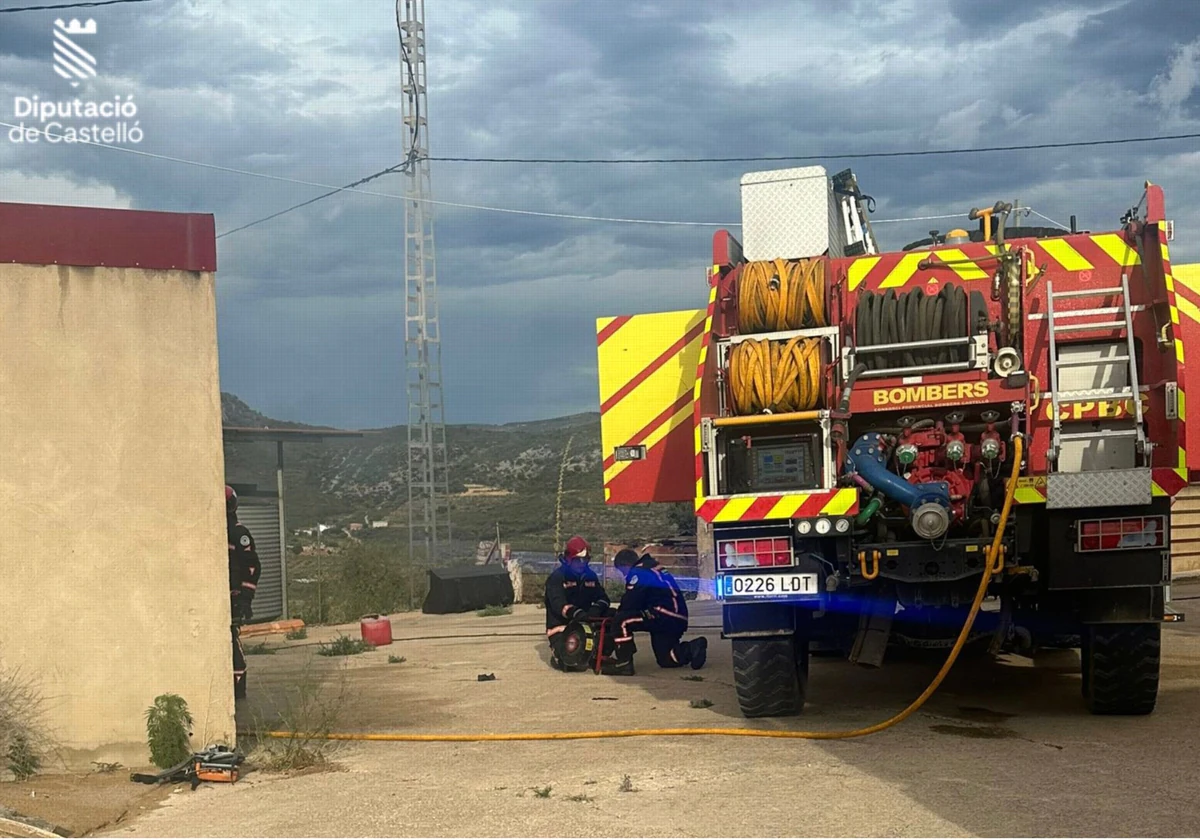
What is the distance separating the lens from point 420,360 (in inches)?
1021

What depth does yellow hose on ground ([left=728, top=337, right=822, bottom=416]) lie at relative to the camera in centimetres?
787

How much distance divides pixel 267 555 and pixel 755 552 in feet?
44.6

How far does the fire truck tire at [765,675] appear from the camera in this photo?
8148 mm

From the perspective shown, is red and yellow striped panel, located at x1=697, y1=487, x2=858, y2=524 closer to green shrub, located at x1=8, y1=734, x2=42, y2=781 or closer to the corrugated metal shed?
green shrub, located at x1=8, y1=734, x2=42, y2=781

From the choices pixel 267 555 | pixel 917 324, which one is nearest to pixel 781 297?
pixel 917 324

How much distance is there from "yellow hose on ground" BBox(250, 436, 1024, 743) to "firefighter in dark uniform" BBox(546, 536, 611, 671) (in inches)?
136

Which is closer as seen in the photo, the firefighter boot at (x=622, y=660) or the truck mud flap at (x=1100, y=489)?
the truck mud flap at (x=1100, y=489)

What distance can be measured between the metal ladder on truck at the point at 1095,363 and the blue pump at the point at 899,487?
2.47ft

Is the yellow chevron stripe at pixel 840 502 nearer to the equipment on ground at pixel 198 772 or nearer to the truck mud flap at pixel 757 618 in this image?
the truck mud flap at pixel 757 618

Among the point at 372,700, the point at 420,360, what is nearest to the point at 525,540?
the point at 420,360

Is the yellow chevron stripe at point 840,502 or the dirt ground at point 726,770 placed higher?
the yellow chevron stripe at point 840,502

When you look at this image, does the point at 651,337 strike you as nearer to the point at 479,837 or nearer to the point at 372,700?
the point at 372,700

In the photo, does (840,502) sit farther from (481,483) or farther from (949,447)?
(481,483)

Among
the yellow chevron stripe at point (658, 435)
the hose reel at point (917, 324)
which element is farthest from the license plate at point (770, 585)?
the yellow chevron stripe at point (658, 435)
